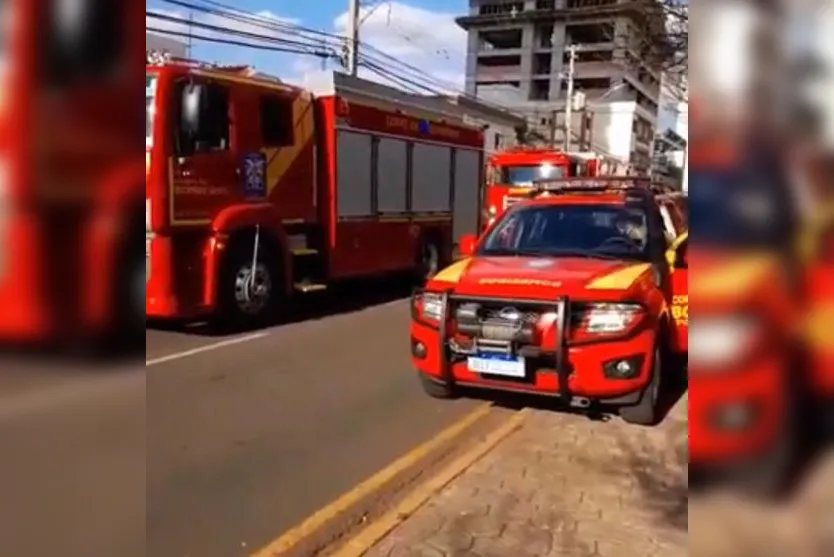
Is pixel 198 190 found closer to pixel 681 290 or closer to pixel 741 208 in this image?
pixel 681 290

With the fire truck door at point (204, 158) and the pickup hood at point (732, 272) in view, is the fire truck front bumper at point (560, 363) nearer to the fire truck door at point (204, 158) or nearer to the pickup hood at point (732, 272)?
the fire truck door at point (204, 158)

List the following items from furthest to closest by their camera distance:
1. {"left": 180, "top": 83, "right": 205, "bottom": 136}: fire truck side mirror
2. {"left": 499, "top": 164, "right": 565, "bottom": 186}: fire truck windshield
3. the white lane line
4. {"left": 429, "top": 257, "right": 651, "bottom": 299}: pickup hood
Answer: {"left": 499, "top": 164, "right": 565, "bottom": 186}: fire truck windshield < {"left": 180, "top": 83, "right": 205, "bottom": 136}: fire truck side mirror < the white lane line < {"left": 429, "top": 257, "right": 651, "bottom": 299}: pickup hood

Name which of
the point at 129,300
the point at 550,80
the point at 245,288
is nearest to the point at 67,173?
the point at 129,300

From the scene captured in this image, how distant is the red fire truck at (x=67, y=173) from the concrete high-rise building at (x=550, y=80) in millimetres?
33830

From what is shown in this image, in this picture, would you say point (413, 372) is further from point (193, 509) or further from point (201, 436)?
point (193, 509)

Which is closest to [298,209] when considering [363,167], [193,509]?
[363,167]

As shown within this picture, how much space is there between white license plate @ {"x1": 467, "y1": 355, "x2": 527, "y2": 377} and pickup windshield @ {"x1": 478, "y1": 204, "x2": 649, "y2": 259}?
115 centimetres

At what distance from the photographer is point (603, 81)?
256 feet

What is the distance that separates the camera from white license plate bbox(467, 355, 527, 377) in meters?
5.57

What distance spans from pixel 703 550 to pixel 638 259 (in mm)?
5453

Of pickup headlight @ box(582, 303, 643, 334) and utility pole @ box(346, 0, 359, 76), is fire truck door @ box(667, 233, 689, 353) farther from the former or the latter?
utility pole @ box(346, 0, 359, 76)

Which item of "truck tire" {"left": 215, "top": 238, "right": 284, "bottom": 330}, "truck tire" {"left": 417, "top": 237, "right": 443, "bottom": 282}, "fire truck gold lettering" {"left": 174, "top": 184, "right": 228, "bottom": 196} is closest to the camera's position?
"fire truck gold lettering" {"left": 174, "top": 184, "right": 228, "bottom": 196}

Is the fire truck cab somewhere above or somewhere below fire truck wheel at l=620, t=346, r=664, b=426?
above

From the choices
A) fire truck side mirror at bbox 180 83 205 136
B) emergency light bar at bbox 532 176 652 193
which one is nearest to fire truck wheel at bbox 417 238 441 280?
fire truck side mirror at bbox 180 83 205 136
